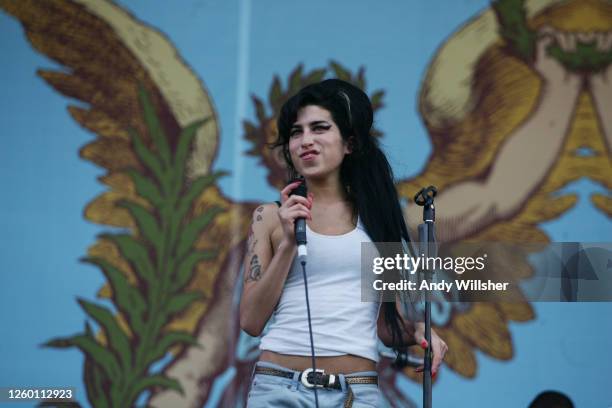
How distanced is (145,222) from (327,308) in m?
1.75

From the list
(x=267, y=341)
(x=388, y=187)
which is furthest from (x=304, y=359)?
(x=388, y=187)

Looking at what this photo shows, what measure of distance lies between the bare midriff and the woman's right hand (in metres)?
0.33

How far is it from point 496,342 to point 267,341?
1749 mm

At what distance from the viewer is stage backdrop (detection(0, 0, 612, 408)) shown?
387 centimetres

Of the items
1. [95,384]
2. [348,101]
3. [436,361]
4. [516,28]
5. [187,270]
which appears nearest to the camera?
[436,361]

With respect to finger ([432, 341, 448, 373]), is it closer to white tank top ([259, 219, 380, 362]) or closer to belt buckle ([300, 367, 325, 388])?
white tank top ([259, 219, 380, 362])

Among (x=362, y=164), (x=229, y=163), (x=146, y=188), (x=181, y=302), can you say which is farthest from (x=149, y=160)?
(x=362, y=164)

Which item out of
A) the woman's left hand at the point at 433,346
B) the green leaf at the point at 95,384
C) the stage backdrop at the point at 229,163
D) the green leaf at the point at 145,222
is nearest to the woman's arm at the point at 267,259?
the woman's left hand at the point at 433,346

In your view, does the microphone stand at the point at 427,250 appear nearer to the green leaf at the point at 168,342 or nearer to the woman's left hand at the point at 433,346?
the woman's left hand at the point at 433,346

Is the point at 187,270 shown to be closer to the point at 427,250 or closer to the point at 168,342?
the point at 168,342

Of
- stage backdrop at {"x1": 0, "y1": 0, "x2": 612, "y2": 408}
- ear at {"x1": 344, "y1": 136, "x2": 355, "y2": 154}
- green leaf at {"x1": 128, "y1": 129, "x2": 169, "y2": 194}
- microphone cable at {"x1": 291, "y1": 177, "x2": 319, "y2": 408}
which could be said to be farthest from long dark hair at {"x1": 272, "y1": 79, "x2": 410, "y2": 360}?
green leaf at {"x1": 128, "y1": 129, "x2": 169, "y2": 194}

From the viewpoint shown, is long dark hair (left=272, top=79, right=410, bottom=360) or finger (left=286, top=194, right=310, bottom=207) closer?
finger (left=286, top=194, right=310, bottom=207)

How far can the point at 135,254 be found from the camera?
3.96 metres

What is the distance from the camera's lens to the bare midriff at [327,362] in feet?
7.78
